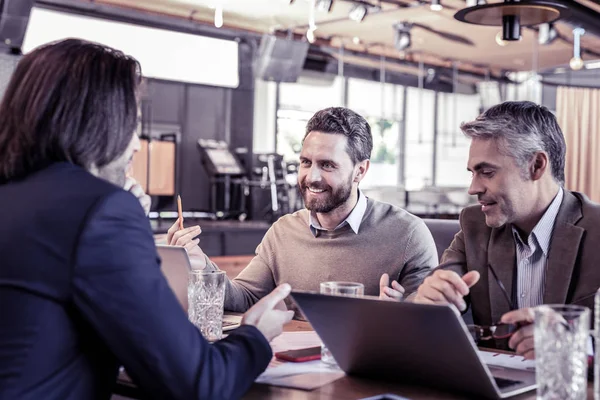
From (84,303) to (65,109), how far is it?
0.33 meters

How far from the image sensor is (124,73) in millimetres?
1266

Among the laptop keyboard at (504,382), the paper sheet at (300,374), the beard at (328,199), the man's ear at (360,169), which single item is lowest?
the paper sheet at (300,374)

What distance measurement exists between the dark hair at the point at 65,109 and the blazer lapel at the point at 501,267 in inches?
45.5

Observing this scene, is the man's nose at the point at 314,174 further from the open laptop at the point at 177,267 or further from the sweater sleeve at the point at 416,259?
the open laptop at the point at 177,267

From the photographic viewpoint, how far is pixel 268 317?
1.37m

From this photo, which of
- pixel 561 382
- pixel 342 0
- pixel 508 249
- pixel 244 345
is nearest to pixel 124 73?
pixel 244 345

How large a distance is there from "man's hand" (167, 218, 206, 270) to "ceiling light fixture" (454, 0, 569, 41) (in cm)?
203

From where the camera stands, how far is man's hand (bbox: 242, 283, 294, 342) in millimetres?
1361

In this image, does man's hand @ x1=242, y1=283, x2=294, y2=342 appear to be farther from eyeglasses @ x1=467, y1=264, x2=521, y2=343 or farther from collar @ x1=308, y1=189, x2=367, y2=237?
collar @ x1=308, y1=189, x2=367, y2=237

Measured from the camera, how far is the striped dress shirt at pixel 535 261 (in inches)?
76.8

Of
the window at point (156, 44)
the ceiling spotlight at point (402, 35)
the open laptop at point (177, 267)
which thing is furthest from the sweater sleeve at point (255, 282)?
the ceiling spotlight at point (402, 35)

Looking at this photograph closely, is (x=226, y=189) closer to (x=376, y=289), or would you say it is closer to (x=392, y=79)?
(x=392, y=79)

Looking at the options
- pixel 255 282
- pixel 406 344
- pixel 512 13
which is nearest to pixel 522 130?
pixel 406 344

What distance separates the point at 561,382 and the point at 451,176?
1453 centimetres
